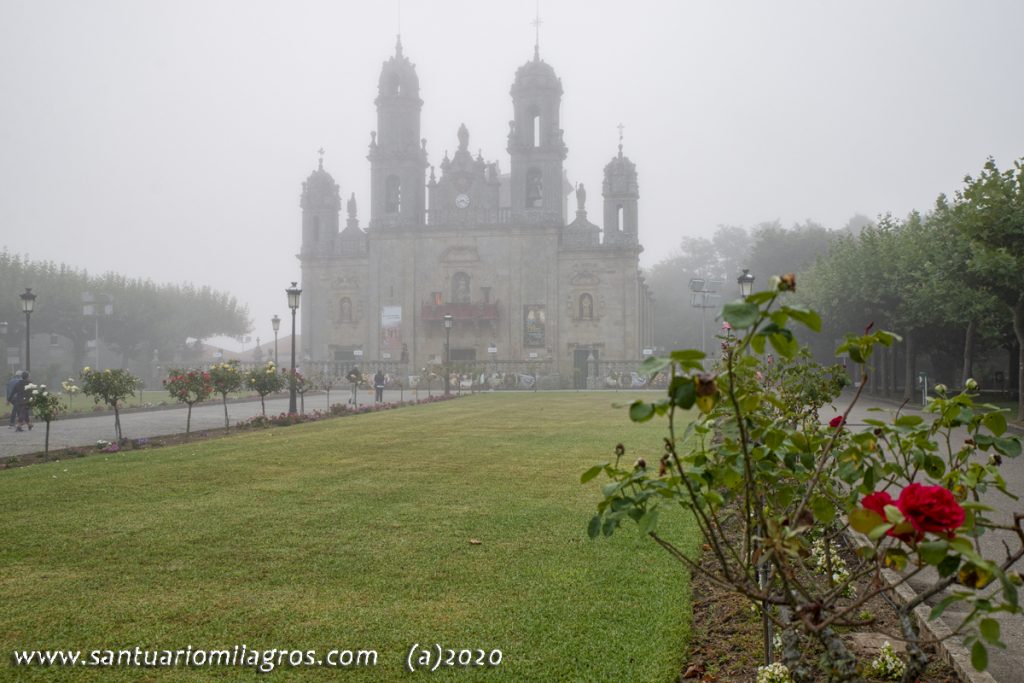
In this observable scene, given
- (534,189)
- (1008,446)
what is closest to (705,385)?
(1008,446)

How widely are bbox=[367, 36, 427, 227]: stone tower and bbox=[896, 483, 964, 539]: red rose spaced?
52.7 m

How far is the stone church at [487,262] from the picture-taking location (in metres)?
51.1

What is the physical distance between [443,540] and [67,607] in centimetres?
272

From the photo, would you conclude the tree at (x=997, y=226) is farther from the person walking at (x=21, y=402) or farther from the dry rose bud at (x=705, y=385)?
the person walking at (x=21, y=402)

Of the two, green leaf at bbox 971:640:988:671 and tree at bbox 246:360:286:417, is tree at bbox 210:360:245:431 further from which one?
green leaf at bbox 971:640:988:671

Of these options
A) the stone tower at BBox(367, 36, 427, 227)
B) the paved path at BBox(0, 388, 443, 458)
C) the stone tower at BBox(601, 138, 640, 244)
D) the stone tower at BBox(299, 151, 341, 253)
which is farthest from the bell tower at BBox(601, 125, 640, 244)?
the paved path at BBox(0, 388, 443, 458)

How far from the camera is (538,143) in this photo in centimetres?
5272

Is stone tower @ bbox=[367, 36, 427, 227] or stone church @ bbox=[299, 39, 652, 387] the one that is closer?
stone church @ bbox=[299, 39, 652, 387]

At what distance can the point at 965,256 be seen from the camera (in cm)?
2270

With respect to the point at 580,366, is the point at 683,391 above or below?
above

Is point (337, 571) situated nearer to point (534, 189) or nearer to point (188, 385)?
point (188, 385)

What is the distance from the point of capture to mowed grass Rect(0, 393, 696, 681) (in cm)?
408

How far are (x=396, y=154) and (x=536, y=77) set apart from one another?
10.8 m

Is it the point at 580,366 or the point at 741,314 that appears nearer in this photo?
the point at 741,314
